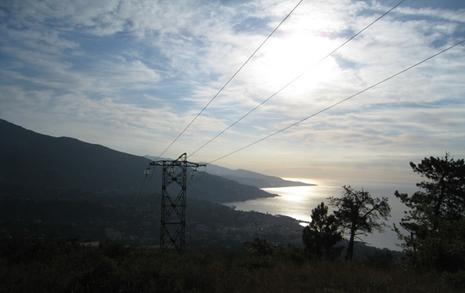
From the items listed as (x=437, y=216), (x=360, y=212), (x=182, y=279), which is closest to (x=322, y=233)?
(x=360, y=212)

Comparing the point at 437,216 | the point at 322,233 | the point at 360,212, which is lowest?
the point at 322,233

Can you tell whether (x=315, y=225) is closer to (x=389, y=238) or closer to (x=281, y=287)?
(x=281, y=287)

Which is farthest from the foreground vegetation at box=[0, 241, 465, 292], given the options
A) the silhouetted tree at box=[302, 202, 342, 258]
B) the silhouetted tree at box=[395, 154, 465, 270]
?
the silhouetted tree at box=[302, 202, 342, 258]

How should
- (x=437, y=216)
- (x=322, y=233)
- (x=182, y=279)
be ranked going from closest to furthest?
(x=182, y=279) < (x=437, y=216) < (x=322, y=233)

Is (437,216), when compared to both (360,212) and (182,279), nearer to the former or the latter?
(182,279)

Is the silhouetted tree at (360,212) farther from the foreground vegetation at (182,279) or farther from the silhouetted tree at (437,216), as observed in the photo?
the foreground vegetation at (182,279)

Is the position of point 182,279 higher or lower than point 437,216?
lower

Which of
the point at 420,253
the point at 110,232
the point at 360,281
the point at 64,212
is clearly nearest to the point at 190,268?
the point at 360,281

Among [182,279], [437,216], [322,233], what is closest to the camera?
[182,279]
